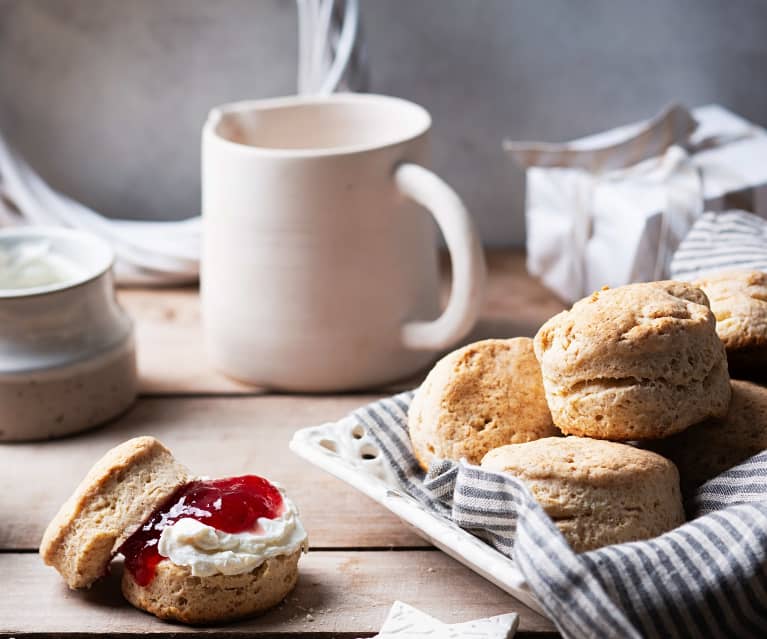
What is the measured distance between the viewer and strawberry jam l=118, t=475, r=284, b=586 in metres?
0.77

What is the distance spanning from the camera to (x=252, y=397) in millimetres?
1162

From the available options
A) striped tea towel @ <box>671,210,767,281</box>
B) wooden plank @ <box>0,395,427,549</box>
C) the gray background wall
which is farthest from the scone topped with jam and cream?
the gray background wall

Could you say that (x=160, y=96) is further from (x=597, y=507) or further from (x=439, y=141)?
(x=597, y=507)

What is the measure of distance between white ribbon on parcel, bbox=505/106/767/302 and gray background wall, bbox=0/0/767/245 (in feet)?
0.30

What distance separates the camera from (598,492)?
0.72 metres

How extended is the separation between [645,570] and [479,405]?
8.1 inches

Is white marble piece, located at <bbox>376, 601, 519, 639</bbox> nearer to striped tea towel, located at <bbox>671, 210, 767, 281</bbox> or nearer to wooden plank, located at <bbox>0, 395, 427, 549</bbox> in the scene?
wooden plank, located at <bbox>0, 395, 427, 549</bbox>

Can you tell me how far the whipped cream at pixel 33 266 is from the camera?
115 cm

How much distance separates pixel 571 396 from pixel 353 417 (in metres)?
0.22

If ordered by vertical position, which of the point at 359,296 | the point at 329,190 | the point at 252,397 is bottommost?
the point at 252,397

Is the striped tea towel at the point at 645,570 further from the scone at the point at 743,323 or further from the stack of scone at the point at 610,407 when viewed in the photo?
the scone at the point at 743,323

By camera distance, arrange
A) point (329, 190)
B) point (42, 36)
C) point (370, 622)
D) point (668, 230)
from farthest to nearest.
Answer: point (42, 36) < point (668, 230) < point (329, 190) < point (370, 622)

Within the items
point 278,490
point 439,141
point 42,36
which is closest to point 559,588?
point 278,490

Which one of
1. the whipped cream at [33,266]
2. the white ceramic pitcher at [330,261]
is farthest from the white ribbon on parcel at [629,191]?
the whipped cream at [33,266]
